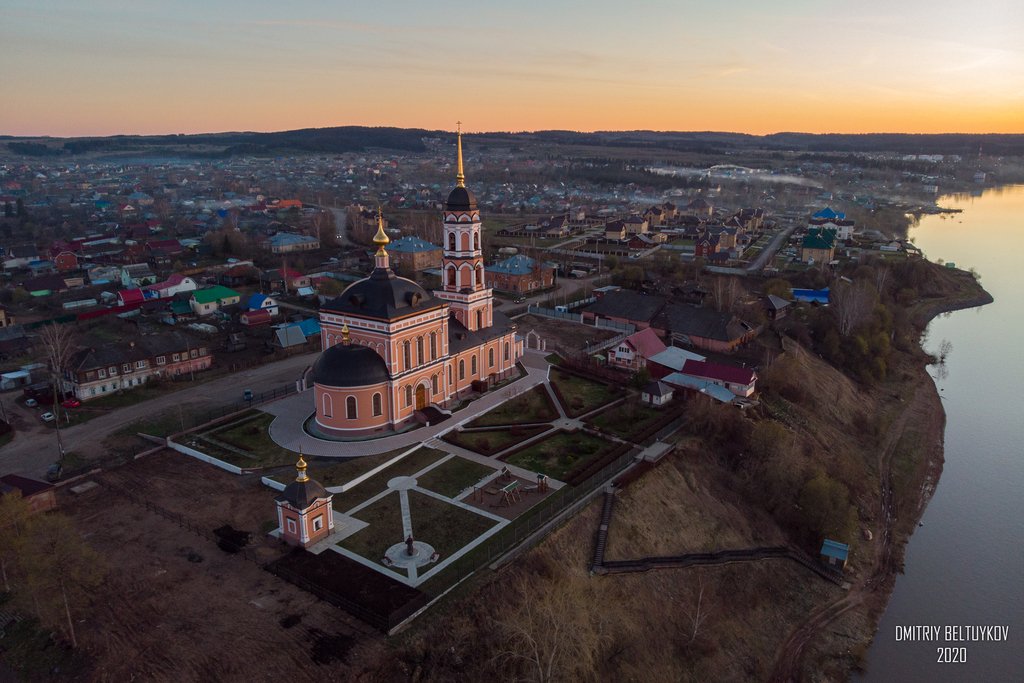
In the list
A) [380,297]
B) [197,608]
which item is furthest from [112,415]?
[197,608]

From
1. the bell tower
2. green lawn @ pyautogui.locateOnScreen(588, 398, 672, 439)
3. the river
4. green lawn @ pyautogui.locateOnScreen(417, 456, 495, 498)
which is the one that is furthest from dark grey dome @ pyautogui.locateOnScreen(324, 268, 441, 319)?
the river

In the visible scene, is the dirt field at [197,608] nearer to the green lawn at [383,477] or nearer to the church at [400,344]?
the green lawn at [383,477]

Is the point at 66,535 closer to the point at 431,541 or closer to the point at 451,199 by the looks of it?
the point at 431,541

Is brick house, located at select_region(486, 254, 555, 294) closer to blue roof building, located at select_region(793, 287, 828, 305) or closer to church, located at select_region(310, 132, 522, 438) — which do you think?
blue roof building, located at select_region(793, 287, 828, 305)

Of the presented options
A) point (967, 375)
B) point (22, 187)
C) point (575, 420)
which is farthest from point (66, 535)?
point (22, 187)

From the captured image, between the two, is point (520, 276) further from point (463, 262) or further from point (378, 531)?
point (378, 531)

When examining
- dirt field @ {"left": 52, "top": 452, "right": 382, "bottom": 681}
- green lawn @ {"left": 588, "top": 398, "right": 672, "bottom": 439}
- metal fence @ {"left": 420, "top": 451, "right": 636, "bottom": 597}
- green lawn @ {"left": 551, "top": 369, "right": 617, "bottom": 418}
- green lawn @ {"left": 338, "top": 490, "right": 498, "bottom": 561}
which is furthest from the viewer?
green lawn @ {"left": 551, "top": 369, "right": 617, "bottom": 418}
